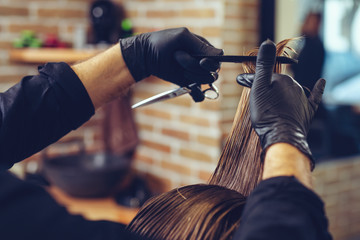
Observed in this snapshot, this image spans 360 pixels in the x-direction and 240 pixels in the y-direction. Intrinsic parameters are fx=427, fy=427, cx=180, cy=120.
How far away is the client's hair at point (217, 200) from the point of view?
76 cm

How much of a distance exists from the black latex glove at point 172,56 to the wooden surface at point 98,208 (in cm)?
107

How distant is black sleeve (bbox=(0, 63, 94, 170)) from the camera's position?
98 cm

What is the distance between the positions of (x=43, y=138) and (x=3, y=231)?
0.47 m

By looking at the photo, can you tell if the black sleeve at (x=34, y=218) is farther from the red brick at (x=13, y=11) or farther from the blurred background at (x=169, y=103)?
the red brick at (x=13, y=11)

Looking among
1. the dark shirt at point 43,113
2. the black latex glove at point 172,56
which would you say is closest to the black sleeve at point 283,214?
the dark shirt at point 43,113

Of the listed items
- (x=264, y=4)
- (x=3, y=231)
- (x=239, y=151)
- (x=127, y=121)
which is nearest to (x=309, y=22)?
(x=264, y=4)

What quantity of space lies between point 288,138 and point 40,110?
0.60 meters

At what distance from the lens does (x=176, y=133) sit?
2197 mm

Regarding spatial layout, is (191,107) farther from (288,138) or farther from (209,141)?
(288,138)

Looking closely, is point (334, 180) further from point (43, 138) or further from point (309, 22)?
point (43, 138)

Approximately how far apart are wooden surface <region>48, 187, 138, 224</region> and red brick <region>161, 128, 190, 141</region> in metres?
0.42

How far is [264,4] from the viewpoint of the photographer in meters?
2.04

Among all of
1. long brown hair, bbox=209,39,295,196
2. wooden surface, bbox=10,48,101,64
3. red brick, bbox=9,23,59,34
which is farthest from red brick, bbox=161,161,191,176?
long brown hair, bbox=209,39,295,196

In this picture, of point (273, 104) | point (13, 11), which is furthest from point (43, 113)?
point (13, 11)
